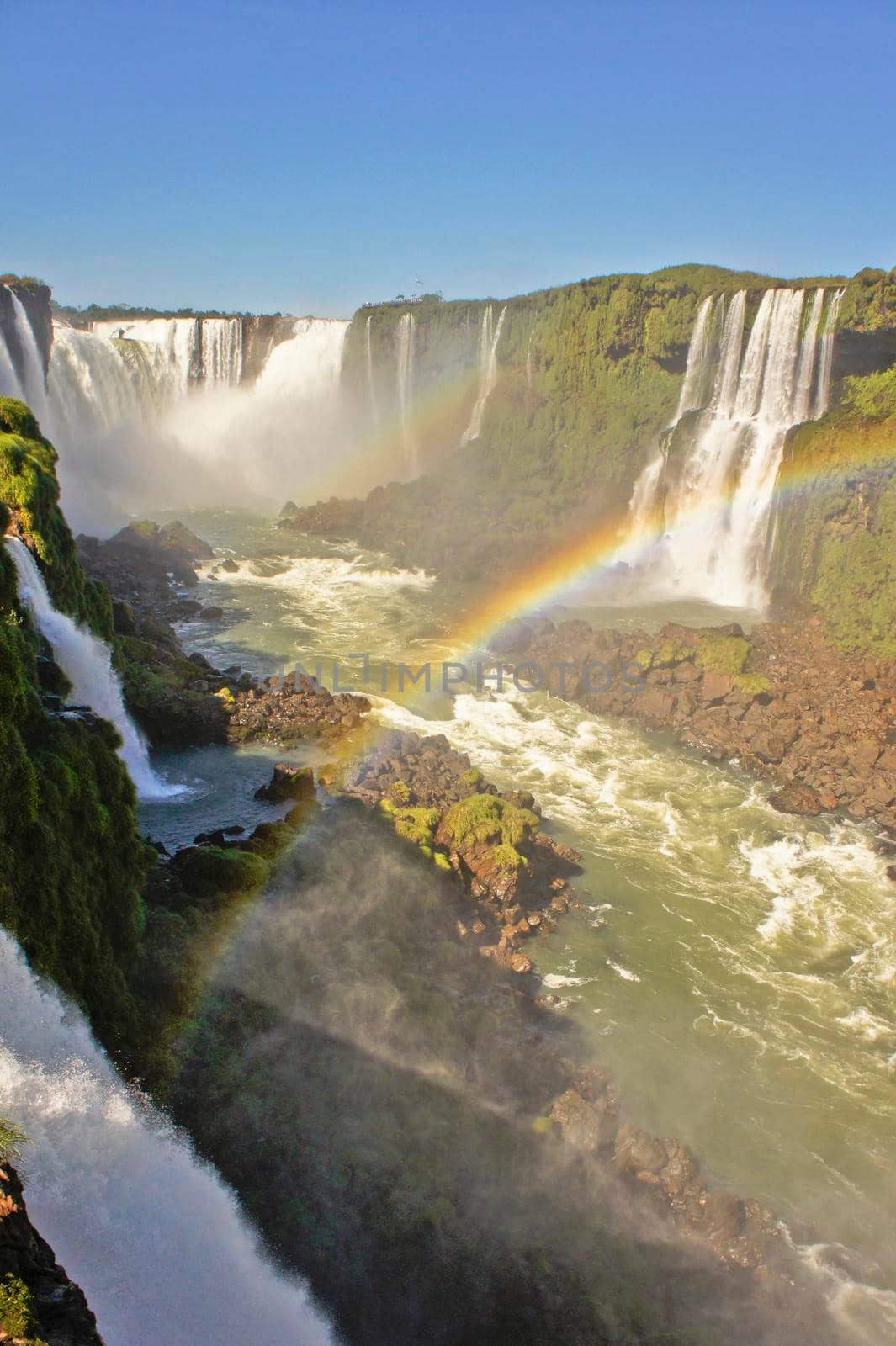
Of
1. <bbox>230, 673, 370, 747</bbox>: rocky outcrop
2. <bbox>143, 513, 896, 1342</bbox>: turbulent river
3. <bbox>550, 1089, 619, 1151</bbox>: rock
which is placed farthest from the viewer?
<bbox>230, 673, 370, 747</bbox>: rocky outcrop

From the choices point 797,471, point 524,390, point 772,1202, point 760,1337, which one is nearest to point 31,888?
point 760,1337

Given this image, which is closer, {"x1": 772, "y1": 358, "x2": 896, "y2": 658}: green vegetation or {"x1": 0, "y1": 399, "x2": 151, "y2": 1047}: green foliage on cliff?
{"x1": 0, "y1": 399, "x2": 151, "y2": 1047}: green foliage on cliff

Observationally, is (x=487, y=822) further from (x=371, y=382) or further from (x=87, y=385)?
(x=87, y=385)

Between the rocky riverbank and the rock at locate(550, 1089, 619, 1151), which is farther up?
the rocky riverbank

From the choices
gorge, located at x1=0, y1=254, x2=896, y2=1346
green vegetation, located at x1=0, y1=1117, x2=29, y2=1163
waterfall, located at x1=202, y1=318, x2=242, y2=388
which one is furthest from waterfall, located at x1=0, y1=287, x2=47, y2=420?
green vegetation, located at x1=0, y1=1117, x2=29, y2=1163

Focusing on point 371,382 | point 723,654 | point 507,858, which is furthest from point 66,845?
point 371,382

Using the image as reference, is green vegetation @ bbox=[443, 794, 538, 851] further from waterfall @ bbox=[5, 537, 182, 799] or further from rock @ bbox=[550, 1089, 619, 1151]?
waterfall @ bbox=[5, 537, 182, 799]

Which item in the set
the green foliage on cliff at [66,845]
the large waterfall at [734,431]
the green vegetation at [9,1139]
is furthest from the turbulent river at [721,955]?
the large waterfall at [734,431]
